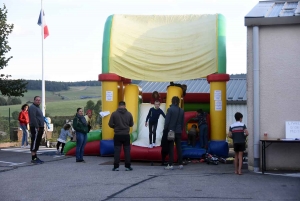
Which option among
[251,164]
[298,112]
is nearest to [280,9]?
[298,112]

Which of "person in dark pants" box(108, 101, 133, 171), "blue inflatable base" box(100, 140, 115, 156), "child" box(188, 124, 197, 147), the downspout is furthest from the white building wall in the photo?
Answer: "blue inflatable base" box(100, 140, 115, 156)

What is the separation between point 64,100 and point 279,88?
54110 mm

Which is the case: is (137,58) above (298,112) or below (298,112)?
above

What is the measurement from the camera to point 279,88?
1444 centimetres

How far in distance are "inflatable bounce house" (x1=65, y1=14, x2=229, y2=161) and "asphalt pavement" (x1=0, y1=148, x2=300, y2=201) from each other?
3.20 meters

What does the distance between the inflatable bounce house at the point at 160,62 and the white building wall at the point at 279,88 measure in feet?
15.5

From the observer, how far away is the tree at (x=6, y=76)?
24683mm

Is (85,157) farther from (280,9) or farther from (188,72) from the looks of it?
(280,9)

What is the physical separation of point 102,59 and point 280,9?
717 centimetres

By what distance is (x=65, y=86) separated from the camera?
7588 centimetres

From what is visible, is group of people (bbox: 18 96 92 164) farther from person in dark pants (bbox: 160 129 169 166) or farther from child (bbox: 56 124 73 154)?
person in dark pants (bbox: 160 129 169 166)

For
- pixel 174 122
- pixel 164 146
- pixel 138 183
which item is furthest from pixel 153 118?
pixel 138 183

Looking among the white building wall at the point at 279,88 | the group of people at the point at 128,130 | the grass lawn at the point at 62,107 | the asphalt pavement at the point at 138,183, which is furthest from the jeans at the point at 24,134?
the grass lawn at the point at 62,107

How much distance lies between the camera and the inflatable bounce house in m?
19.5
